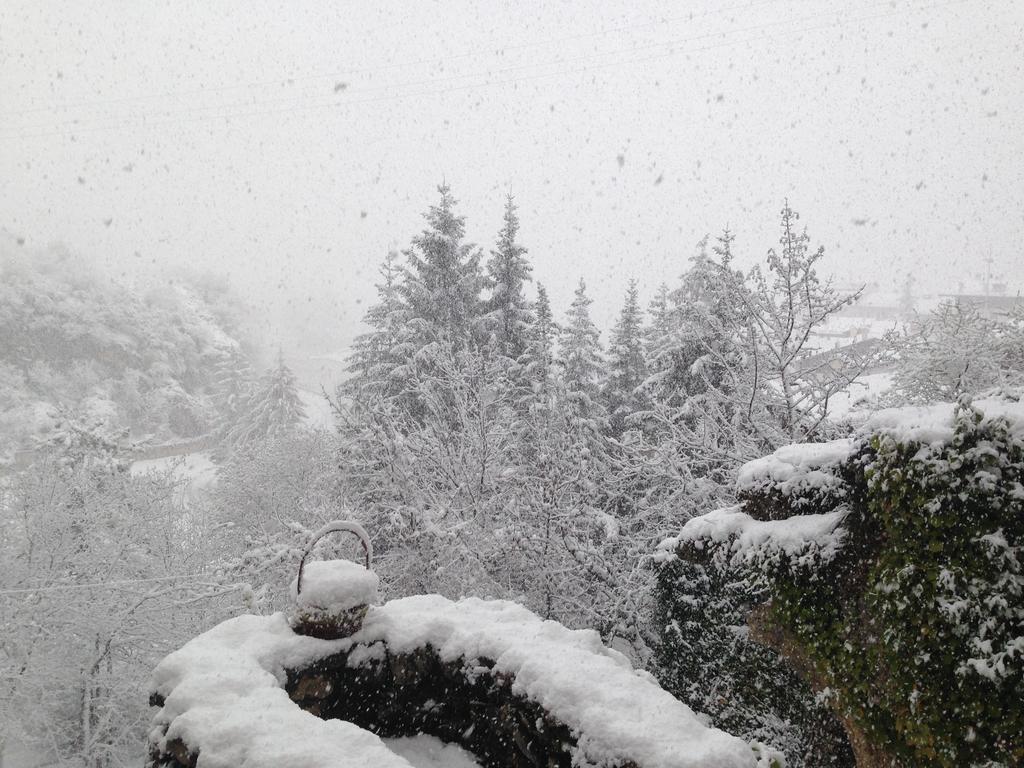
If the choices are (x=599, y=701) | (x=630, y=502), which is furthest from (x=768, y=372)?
(x=599, y=701)

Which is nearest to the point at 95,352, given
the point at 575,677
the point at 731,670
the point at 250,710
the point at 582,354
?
the point at 582,354

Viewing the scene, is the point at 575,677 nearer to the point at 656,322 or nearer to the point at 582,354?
the point at 582,354

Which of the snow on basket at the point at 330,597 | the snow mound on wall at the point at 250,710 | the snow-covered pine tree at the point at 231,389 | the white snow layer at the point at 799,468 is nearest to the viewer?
the snow mound on wall at the point at 250,710

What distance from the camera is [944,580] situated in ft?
9.34

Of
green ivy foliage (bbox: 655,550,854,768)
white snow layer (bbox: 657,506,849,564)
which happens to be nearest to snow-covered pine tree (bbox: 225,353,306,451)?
green ivy foliage (bbox: 655,550,854,768)

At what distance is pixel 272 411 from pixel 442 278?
13894mm

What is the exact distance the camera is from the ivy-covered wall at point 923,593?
267cm

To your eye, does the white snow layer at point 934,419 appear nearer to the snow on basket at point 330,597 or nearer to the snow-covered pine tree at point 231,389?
the snow on basket at point 330,597

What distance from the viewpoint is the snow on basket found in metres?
4.00

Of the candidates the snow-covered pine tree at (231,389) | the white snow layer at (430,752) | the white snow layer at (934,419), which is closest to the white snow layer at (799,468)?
the white snow layer at (934,419)

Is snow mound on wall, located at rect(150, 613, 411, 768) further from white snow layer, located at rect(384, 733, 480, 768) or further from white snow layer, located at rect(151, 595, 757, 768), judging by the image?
white snow layer, located at rect(384, 733, 480, 768)

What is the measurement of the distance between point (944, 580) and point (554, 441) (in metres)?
8.64

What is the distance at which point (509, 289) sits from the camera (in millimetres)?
16234

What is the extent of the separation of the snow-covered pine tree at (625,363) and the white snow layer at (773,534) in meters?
11.7
